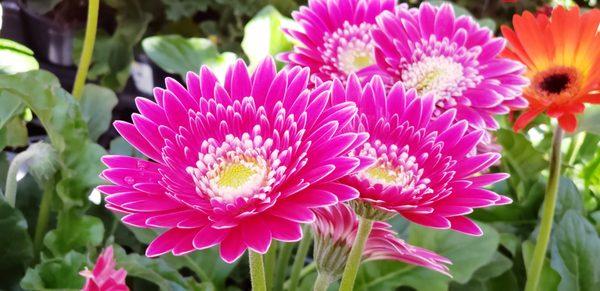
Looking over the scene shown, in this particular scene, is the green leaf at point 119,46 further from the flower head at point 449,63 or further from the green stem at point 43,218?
the flower head at point 449,63

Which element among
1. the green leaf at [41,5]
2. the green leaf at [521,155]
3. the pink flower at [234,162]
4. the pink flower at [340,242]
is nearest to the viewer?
the pink flower at [234,162]

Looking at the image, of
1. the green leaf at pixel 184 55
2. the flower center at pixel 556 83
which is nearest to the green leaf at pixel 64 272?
the green leaf at pixel 184 55

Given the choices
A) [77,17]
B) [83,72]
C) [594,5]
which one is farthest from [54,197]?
[594,5]

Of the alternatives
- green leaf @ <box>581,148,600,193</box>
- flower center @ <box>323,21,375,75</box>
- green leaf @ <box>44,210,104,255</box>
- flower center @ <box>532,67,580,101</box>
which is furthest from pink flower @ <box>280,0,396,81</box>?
green leaf @ <box>581,148,600,193</box>

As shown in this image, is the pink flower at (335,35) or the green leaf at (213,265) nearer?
the pink flower at (335,35)

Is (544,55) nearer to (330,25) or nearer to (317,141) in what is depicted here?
(330,25)

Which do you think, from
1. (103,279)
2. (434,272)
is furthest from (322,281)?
(434,272)
